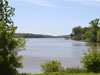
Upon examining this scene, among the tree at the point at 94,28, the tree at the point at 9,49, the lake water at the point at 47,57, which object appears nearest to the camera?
the tree at the point at 9,49

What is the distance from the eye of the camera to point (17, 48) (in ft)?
39.8

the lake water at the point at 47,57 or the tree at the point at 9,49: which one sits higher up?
the tree at the point at 9,49

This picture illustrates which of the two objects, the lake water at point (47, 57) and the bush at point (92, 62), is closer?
the bush at point (92, 62)

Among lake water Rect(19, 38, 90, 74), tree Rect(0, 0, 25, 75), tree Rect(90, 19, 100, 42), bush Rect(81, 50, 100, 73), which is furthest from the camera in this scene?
tree Rect(90, 19, 100, 42)

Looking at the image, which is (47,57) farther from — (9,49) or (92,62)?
(9,49)

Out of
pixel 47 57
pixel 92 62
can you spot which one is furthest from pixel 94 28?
pixel 92 62

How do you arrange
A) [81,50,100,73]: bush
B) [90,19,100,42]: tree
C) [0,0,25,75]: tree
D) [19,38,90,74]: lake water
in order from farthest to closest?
[90,19,100,42]: tree → [19,38,90,74]: lake water → [81,50,100,73]: bush → [0,0,25,75]: tree

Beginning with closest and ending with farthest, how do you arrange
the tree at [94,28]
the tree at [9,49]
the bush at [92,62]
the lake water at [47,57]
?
the tree at [9,49], the bush at [92,62], the lake water at [47,57], the tree at [94,28]

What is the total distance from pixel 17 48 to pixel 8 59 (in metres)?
0.98

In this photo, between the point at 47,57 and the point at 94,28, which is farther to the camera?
the point at 94,28

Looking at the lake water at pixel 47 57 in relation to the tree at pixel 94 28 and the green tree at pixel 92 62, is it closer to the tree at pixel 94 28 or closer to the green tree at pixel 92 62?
the green tree at pixel 92 62

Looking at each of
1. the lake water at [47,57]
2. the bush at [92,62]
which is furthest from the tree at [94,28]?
the bush at [92,62]

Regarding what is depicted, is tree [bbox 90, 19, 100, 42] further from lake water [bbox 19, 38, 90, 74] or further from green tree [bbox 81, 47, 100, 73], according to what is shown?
green tree [bbox 81, 47, 100, 73]

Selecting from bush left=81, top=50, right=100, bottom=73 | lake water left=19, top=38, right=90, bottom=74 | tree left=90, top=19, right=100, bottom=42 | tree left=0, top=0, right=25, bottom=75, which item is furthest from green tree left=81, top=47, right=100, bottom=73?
tree left=90, top=19, right=100, bottom=42
